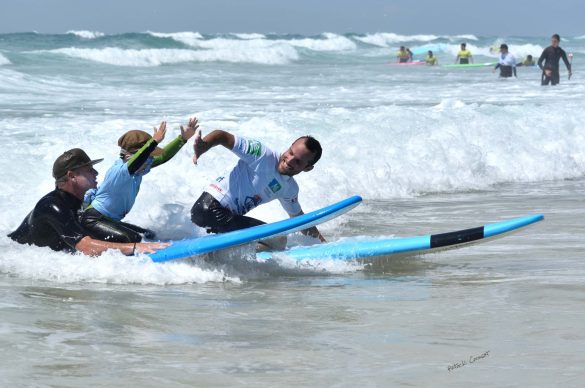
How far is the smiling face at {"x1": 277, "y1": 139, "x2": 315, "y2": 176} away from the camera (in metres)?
6.33

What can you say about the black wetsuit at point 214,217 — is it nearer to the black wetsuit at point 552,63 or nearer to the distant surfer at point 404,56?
the black wetsuit at point 552,63

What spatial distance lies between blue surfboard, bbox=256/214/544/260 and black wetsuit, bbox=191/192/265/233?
0.26 meters

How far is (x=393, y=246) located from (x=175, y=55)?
108 feet

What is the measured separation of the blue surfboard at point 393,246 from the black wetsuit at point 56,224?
3.89ft

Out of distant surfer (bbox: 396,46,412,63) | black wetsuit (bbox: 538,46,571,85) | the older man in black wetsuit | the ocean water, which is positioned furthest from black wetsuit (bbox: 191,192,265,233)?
distant surfer (bbox: 396,46,412,63)

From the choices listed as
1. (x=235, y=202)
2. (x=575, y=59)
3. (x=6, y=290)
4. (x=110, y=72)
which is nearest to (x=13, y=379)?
(x=6, y=290)

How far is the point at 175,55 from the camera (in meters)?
38.6

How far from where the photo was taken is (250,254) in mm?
6484

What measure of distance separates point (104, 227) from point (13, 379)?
253 cm

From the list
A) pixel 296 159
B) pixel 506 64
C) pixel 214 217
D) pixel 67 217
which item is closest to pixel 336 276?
pixel 296 159

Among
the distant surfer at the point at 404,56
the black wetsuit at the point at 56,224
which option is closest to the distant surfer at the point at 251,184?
the black wetsuit at the point at 56,224

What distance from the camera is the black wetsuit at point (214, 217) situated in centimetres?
659

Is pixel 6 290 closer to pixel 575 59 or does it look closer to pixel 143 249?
pixel 143 249

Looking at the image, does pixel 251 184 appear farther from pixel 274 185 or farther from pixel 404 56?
pixel 404 56
